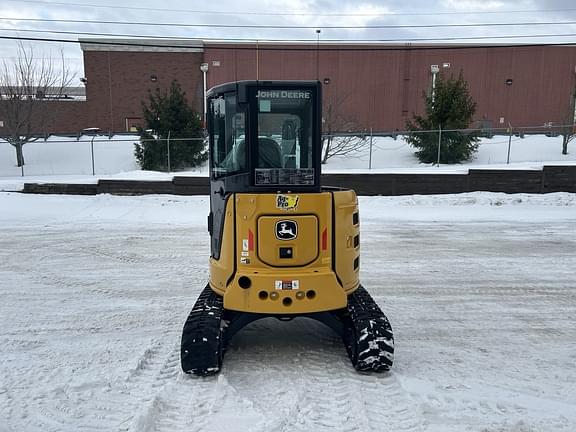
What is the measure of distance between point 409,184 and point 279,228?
11868 mm

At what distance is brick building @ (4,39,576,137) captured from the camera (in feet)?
134

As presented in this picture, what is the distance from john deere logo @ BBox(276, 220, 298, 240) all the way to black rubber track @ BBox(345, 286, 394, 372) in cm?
97

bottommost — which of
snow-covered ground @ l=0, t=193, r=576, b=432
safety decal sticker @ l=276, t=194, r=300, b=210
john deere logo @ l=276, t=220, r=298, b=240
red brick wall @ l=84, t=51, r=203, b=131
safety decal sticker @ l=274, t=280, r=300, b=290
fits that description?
snow-covered ground @ l=0, t=193, r=576, b=432

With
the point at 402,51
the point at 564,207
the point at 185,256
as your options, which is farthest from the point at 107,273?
the point at 402,51

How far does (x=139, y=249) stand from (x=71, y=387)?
554 cm

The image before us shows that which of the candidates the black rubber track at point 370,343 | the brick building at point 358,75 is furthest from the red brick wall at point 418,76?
the black rubber track at point 370,343

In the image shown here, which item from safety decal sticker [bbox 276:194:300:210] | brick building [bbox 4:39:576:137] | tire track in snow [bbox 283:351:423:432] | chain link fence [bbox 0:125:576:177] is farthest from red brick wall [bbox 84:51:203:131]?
tire track in snow [bbox 283:351:423:432]

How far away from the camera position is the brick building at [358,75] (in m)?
40.9

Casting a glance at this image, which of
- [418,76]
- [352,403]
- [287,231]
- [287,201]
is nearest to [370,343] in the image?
[352,403]

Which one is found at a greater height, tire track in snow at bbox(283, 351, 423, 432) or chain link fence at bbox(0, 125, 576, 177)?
chain link fence at bbox(0, 125, 576, 177)

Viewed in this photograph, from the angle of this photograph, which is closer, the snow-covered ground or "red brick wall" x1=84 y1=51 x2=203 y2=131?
the snow-covered ground

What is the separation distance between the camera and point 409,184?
15.4 metres

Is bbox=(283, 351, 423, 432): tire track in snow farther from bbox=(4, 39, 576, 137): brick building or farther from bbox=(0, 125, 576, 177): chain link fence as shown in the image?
bbox=(4, 39, 576, 137): brick building

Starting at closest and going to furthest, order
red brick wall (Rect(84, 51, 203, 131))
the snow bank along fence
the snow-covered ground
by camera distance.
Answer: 1. the snow-covered ground
2. the snow bank along fence
3. red brick wall (Rect(84, 51, 203, 131))
